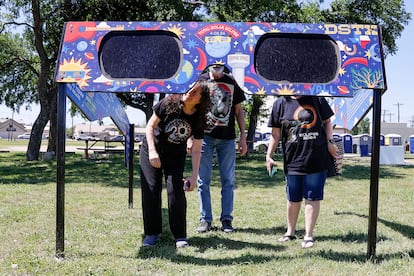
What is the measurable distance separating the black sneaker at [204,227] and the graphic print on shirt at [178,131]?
3.73 ft

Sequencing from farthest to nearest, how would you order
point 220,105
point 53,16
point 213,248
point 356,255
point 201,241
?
point 53,16 → point 220,105 → point 201,241 → point 213,248 → point 356,255

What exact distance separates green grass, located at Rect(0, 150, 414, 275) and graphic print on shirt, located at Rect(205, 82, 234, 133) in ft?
3.65

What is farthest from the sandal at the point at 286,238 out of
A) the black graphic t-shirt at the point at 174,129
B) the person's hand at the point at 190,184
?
the black graphic t-shirt at the point at 174,129

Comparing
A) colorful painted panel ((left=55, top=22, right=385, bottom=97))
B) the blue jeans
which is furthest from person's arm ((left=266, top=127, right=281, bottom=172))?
colorful painted panel ((left=55, top=22, right=385, bottom=97))

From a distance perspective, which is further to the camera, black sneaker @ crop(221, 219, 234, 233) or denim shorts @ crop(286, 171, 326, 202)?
black sneaker @ crop(221, 219, 234, 233)

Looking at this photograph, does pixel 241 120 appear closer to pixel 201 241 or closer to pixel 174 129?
pixel 174 129

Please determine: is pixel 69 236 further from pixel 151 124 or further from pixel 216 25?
pixel 216 25

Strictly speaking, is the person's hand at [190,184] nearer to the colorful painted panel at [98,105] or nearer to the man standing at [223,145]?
the man standing at [223,145]

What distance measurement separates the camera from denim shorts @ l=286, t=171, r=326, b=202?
3863mm

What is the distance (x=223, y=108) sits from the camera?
4.46 m

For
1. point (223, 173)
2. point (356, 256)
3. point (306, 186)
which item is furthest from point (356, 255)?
point (223, 173)

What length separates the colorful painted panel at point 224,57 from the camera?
137 inches

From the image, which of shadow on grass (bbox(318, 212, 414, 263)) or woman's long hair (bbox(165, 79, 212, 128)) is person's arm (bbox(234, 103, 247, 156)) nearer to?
woman's long hair (bbox(165, 79, 212, 128))

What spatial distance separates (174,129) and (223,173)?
3.70 ft
